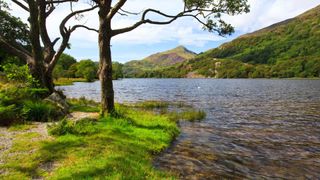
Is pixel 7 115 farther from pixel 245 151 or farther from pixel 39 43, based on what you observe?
pixel 245 151

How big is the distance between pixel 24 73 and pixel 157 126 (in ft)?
36.2

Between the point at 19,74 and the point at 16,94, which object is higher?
the point at 19,74

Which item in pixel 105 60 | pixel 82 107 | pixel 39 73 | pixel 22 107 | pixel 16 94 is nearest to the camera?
pixel 22 107

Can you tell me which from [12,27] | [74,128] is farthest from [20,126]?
[12,27]

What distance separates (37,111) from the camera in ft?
68.5

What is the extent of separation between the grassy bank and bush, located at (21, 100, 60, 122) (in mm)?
2517

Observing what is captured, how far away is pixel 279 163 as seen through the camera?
17312 mm

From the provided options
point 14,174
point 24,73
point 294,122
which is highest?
point 24,73

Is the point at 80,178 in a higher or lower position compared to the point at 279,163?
higher

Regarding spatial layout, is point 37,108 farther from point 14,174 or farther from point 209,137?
point 209,137

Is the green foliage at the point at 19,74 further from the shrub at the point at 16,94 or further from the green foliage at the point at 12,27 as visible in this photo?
the green foliage at the point at 12,27

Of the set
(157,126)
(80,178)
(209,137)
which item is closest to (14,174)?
(80,178)

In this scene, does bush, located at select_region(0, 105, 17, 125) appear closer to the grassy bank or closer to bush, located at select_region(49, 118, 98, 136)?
the grassy bank

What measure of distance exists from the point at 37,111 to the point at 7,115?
2334 mm
